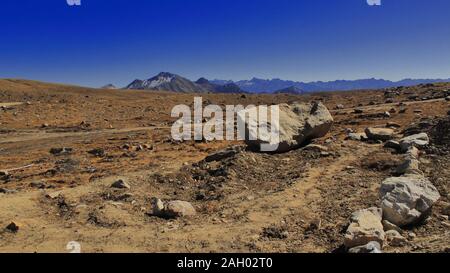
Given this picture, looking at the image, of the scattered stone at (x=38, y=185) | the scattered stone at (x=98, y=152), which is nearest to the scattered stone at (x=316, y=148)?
the scattered stone at (x=38, y=185)

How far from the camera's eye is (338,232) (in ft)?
31.7

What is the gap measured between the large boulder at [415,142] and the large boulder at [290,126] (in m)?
3.71

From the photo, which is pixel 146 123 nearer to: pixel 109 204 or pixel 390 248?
pixel 109 204

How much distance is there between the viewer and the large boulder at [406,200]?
9.84 meters

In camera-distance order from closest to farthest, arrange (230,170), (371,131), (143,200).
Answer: (143,200) → (230,170) → (371,131)

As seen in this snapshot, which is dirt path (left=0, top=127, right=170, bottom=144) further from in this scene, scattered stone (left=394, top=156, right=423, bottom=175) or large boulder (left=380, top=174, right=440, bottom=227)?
large boulder (left=380, top=174, right=440, bottom=227)

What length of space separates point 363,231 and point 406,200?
6.75 feet

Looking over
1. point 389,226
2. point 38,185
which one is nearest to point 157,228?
point 389,226

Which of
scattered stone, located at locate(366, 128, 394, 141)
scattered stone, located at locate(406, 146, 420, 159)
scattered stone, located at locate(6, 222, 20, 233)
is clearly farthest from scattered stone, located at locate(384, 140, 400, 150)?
scattered stone, located at locate(6, 222, 20, 233)

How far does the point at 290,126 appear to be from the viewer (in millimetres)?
17391

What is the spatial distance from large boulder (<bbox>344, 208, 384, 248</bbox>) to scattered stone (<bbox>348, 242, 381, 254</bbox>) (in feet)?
1.23

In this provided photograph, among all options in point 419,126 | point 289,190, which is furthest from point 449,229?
point 419,126

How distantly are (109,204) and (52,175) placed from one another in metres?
5.78

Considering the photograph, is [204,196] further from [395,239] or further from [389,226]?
Answer: [395,239]
